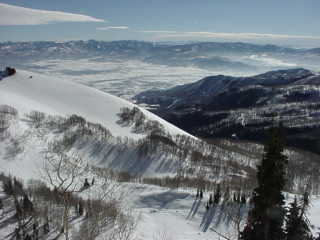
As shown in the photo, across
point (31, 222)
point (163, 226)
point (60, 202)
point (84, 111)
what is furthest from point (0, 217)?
point (84, 111)

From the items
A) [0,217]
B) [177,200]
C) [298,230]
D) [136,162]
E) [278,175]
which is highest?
[278,175]

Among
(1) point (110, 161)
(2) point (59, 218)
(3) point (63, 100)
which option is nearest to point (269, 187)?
(2) point (59, 218)

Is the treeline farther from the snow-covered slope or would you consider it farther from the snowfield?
the snow-covered slope

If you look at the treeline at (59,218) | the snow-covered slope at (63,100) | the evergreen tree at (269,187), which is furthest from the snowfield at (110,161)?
the evergreen tree at (269,187)

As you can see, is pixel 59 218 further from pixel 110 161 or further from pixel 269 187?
pixel 110 161

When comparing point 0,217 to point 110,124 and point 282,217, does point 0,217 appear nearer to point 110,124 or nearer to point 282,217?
point 282,217

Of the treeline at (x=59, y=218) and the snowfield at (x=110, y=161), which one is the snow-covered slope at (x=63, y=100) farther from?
A: the treeline at (x=59, y=218)
